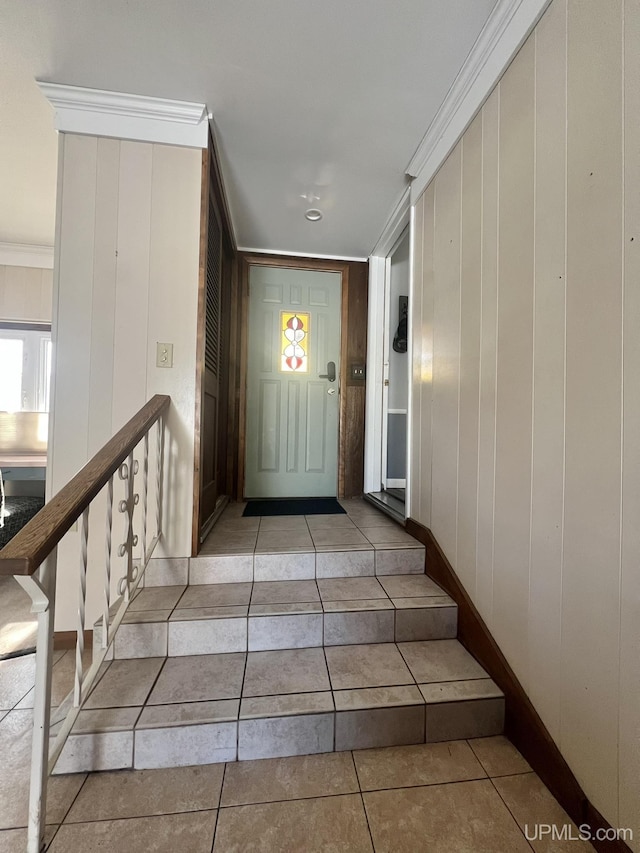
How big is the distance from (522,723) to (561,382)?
103cm

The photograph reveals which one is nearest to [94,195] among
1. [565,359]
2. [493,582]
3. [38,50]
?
[38,50]

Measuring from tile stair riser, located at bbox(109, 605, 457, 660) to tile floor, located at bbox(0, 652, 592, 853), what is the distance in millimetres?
326

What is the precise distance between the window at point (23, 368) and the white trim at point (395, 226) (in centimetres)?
289

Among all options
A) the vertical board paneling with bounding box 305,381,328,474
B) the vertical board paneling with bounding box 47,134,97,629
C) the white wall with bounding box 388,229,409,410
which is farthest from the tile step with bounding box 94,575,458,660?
the white wall with bounding box 388,229,409,410

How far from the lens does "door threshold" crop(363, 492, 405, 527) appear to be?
2025mm

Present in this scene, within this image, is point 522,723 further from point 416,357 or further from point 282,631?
point 416,357

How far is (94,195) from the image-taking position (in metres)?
1.51

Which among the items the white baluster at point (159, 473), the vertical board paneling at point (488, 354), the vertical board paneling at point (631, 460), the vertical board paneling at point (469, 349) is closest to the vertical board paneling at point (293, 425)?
the white baluster at point (159, 473)

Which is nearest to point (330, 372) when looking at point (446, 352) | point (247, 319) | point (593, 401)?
point (247, 319)

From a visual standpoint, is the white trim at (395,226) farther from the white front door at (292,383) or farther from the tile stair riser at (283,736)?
the tile stair riser at (283,736)

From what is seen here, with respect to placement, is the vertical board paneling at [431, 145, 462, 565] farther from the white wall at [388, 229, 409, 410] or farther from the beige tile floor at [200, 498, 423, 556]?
the white wall at [388, 229, 409, 410]

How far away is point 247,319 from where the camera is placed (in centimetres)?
269

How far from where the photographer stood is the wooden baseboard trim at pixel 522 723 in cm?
84

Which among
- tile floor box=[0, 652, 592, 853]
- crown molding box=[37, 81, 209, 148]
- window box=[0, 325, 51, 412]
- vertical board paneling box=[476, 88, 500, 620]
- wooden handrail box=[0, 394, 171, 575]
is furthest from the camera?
window box=[0, 325, 51, 412]
